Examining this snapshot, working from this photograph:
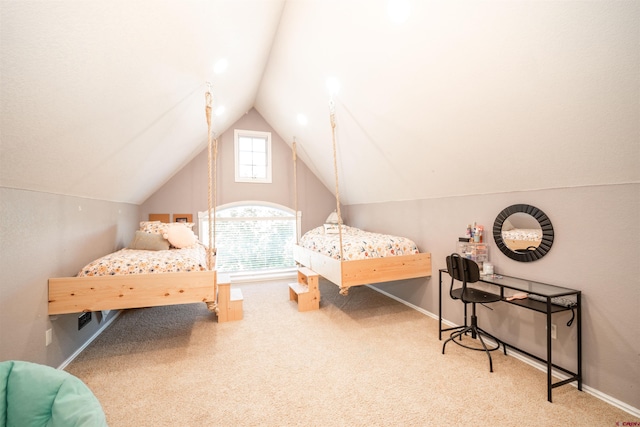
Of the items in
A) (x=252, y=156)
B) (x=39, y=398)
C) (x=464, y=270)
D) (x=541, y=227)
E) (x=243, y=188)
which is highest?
(x=252, y=156)

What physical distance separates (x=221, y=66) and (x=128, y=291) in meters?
2.26

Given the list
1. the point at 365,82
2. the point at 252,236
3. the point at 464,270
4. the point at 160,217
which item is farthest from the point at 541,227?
the point at 160,217

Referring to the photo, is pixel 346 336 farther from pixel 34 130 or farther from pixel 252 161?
pixel 252 161

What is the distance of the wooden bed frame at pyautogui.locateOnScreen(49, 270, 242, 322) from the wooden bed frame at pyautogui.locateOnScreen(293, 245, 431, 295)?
1.28m

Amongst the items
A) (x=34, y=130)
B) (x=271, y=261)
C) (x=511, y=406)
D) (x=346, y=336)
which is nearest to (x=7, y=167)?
(x=34, y=130)

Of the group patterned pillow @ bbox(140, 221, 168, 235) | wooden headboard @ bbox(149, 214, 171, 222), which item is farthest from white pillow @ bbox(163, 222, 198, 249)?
wooden headboard @ bbox(149, 214, 171, 222)

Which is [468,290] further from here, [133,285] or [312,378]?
[133,285]

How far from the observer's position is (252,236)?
5.49m

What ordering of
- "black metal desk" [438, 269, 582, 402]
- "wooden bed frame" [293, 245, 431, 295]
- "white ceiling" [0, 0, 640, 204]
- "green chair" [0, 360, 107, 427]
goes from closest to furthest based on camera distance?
"green chair" [0, 360, 107, 427]
"white ceiling" [0, 0, 640, 204]
"black metal desk" [438, 269, 582, 402]
"wooden bed frame" [293, 245, 431, 295]

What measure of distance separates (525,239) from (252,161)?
4.44 metres

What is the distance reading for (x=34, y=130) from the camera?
5.49ft

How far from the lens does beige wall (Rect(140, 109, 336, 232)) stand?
5.00 m

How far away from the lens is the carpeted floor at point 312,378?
1.78 meters

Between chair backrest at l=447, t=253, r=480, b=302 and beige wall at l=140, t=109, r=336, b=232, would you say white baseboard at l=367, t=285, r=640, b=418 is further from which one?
beige wall at l=140, t=109, r=336, b=232
